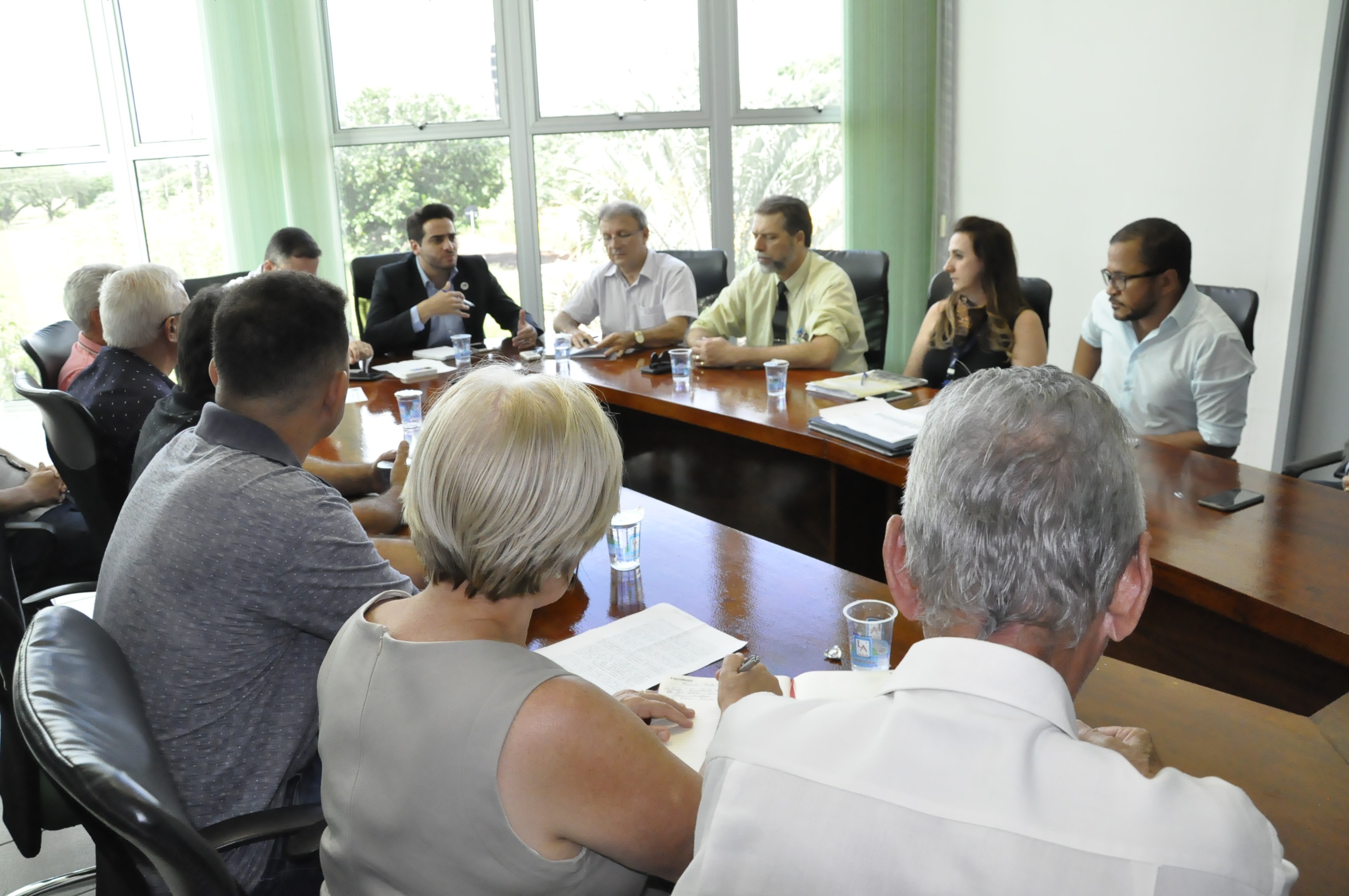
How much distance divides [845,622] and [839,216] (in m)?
4.59

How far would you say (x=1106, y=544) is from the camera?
0.90 m

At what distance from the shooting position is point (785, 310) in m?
3.98

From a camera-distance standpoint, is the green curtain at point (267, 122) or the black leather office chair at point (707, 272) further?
the green curtain at point (267, 122)

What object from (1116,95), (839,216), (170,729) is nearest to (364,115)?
(839,216)

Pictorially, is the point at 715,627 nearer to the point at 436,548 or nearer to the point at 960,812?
the point at 436,548

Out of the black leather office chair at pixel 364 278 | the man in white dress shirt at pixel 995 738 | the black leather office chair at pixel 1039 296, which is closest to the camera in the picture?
the man in white dress shirt at pixel 995 738

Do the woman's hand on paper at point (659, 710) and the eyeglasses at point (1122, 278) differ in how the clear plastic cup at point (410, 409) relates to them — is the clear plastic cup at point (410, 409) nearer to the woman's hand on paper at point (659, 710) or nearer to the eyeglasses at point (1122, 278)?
the woman's hand on paper at point (659, 710)

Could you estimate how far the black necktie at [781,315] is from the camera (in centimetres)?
398

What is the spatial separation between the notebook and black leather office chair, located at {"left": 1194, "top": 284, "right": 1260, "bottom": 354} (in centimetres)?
208

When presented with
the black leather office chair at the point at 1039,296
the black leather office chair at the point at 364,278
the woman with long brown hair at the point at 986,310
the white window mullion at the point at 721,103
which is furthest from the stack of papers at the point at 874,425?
the white window mullion at the point at 721,103

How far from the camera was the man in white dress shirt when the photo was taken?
713 millimetres

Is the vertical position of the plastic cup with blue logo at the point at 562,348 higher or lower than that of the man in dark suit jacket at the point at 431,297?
lower

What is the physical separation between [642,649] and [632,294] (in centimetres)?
312

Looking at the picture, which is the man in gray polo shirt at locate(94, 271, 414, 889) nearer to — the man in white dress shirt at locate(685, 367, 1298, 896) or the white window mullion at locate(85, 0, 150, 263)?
the man in white dress shirt at locate(685, 367, 1298, 896)
